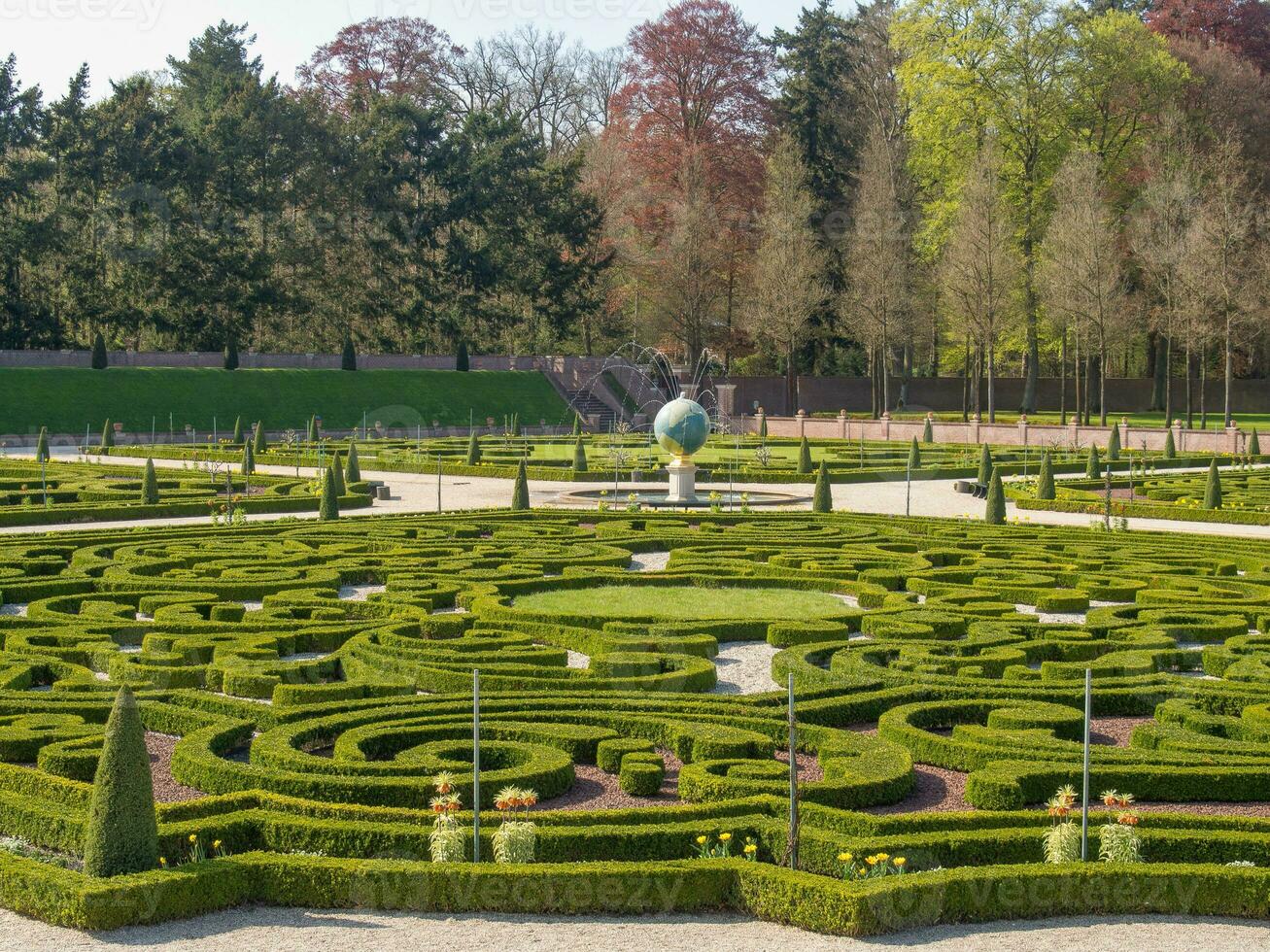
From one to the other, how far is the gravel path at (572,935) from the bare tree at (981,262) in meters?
51.1

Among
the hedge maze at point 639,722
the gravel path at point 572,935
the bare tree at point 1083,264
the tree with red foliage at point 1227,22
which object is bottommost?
the gravel path at point 572,935

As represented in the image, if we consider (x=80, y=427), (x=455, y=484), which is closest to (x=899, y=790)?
(x=455, y=484)

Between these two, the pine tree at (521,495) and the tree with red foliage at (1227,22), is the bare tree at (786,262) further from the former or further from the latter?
the pine tree at (521,495)

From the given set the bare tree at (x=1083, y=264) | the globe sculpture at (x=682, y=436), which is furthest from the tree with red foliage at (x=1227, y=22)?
the globe sculpture at (x=682, y=436)

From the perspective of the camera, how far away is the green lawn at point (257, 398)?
2082 inches

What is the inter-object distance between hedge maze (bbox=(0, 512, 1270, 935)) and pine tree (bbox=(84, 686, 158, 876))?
0.48 ft

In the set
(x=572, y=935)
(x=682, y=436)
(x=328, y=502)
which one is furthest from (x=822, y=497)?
(x=572, y=935)

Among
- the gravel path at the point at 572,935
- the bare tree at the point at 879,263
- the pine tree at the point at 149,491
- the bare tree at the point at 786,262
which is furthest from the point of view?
the bare tree at the point at 786,262

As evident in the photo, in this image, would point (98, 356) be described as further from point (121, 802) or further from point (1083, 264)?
point (121, 802)

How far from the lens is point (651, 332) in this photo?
71500 millimetres

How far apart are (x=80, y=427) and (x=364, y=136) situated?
22898 millimetres

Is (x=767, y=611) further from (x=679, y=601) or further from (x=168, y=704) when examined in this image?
(x=168, y=704)

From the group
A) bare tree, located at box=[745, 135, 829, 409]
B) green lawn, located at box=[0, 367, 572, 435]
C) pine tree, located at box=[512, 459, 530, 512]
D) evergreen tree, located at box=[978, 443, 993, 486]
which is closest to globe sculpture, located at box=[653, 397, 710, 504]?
pine tree, located at box=[512, 459, 530, 512]

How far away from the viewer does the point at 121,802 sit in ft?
26.1
